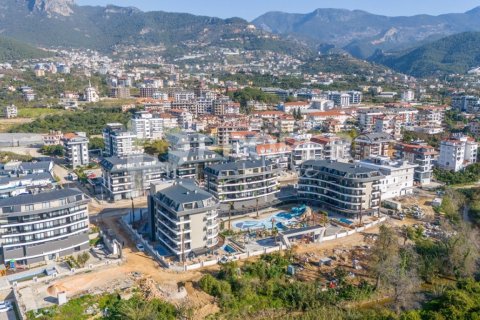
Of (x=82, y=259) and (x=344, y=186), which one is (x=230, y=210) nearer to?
(x=344, y=186)

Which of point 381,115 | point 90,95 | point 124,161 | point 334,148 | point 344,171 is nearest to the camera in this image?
point 344,171

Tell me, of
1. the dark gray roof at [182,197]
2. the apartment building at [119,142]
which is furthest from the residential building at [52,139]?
the dark gray roof at [182,197]

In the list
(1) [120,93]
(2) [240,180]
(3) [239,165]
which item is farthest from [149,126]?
(1) [120,93]

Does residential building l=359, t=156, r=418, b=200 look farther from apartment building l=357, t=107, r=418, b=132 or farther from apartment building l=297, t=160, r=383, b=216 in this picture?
apartment building l=357, t=107, r=418, b=132

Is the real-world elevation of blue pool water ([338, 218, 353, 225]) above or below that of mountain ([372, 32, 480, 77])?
below

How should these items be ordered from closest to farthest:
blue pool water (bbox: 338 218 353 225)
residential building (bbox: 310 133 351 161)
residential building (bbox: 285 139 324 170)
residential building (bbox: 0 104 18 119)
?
blue pool water (bbox: 338 218 353 225) → residential building (bbox: 285 139 324 170) → residential building (bbox: 310 133 351 161) → residential building (bbox: 0 104 18 119)

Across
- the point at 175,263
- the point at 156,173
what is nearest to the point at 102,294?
the point at 175,263

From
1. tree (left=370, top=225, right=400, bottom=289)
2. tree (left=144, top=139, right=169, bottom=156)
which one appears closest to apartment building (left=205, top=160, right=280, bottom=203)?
tree (left=370, top=225, right=400, bottom=289)
